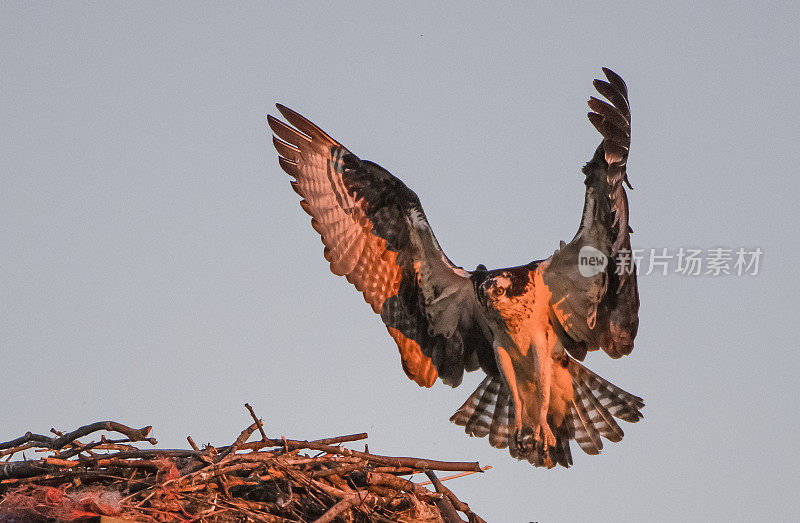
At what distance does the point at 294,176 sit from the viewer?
758cm

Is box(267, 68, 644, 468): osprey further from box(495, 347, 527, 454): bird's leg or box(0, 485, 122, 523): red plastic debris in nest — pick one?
box(0, 485, 122, 523): red plastic debris in nest

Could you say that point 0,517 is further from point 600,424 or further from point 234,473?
point 600,424

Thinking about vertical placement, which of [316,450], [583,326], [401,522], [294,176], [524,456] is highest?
[294,176]

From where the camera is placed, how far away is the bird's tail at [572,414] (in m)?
7.43

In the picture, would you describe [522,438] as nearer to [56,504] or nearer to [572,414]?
[572,414]

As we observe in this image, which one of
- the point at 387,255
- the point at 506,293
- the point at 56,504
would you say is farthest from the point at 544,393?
the point at 56,504

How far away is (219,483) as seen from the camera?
5.04 meters

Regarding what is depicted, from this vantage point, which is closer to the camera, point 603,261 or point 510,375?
point 603,261

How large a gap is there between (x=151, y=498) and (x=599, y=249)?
3.31m

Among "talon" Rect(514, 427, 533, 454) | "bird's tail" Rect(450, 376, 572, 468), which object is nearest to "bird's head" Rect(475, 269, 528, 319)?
"bird's tail" Rect(450, 376, 572, 468)

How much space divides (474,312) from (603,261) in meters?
1.12

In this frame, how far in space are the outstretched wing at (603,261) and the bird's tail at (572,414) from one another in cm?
31

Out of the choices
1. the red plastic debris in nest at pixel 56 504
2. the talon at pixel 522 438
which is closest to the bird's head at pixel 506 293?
the talon at pixel 522 438

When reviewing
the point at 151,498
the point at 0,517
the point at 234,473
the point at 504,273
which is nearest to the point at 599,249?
the point at 504,273
